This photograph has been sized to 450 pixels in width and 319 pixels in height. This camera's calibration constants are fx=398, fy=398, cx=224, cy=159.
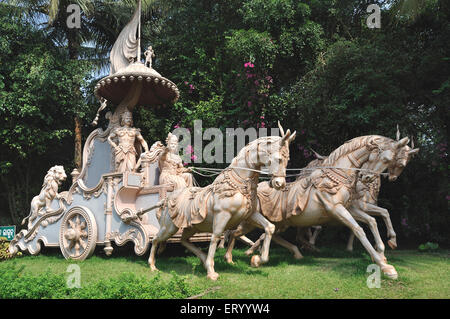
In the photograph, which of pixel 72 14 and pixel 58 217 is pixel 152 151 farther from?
pixel 72 14

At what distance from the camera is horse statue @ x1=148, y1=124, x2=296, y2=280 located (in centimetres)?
560

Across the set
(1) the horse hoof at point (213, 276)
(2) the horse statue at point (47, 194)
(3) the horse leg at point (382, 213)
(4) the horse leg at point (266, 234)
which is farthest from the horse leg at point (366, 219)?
(2) the horse statue at point (47, 194)

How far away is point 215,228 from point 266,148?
1.39 metres

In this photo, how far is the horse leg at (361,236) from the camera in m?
5.45

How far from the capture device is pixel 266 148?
5.71 m

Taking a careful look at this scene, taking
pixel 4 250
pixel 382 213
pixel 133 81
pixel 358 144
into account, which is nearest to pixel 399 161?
pixel 358 144

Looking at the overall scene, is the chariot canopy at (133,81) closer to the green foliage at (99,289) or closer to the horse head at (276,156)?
the horse head at (276,156)

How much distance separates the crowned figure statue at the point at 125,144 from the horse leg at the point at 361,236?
188 inches

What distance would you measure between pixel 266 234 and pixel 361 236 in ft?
4.65

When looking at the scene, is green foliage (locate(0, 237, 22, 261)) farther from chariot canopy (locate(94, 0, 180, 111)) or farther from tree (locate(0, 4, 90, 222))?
tree (locate(0, 4, 90, 222))

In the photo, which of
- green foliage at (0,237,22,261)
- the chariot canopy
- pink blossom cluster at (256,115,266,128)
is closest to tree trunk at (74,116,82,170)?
the chariot canopy

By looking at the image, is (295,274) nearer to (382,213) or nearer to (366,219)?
(366,219)

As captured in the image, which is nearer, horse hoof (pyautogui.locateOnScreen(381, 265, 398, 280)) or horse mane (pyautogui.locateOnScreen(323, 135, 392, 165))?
horse hoof (pyautogui.locateOnScreen(381, 265, 398, 280))
